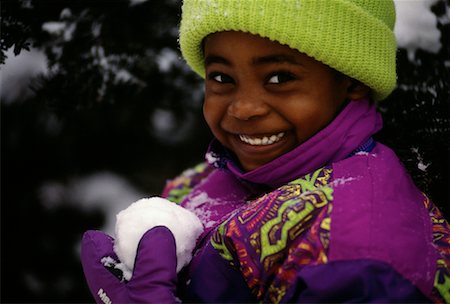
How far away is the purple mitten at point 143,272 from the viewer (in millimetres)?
1239

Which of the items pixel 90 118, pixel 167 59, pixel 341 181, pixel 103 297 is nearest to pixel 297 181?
pixel 341 181

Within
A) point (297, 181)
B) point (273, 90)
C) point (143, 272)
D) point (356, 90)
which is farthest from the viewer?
point (356, 90)

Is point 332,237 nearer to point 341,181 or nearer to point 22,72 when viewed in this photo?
point 341,181

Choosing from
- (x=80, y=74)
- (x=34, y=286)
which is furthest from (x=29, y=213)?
(x=80, y=74)

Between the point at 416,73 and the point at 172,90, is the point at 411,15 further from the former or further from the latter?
the point at 172,90

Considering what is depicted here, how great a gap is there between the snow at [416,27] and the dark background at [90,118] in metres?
0.02

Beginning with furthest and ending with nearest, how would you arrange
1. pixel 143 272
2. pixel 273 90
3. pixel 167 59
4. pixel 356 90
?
pixel 167 59, pixel 356 90, pixel 273 90, pixel 143 272

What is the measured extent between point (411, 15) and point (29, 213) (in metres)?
1.68

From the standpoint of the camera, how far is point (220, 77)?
163 centimetres

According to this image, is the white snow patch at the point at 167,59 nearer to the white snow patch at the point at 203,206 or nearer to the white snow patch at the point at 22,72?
the white snow patch at the point at 22,72

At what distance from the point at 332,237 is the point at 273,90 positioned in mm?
491

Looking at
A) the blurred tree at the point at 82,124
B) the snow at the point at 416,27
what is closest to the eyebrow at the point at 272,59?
the snow at the point at 416,27

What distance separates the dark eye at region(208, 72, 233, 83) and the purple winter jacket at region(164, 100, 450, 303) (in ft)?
0.86

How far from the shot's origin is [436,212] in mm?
1464
